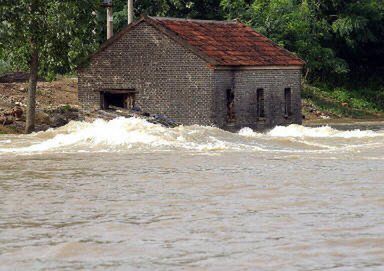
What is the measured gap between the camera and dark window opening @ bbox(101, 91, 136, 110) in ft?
150

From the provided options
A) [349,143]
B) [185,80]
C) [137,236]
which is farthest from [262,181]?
[185,80]

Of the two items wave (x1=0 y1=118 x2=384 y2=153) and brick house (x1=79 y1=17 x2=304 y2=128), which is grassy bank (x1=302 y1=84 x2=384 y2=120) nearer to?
brick house (x1=79 y1=17 x2=304 y2=128)

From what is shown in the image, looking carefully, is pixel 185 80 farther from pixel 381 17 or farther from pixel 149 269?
pixel 149 269

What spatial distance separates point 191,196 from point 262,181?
3025mm

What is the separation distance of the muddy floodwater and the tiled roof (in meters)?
8.46

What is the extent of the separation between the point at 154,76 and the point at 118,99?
2.86 metres

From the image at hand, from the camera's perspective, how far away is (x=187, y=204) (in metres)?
21.5

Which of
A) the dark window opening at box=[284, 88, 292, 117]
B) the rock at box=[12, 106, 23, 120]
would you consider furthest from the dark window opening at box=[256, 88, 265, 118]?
the rock at box=[12, 106, 23, 120]

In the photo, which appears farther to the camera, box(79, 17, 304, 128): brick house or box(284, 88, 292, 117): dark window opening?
box(284, 88, 292, 117): dark window opening

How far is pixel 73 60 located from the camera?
45.1m

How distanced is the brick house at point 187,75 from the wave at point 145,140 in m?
3.13

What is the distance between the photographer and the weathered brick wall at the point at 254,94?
148 feet

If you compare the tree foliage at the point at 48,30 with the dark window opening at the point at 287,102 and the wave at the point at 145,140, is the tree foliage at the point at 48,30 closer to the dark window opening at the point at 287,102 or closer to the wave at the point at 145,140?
the wave at the point at 145,140

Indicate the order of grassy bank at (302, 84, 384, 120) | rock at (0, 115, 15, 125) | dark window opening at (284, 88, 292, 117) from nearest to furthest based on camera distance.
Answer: rock at (0, 115, 15, 125) < dark window opening at (284, 88, 292, 117) < grassy bank at (302, 84, 384, 120)
